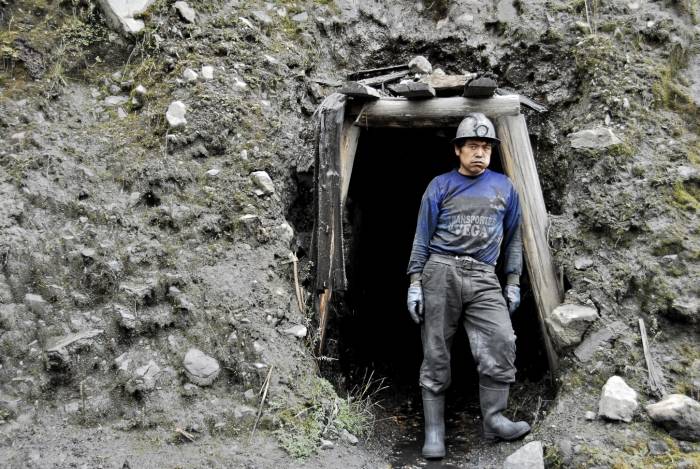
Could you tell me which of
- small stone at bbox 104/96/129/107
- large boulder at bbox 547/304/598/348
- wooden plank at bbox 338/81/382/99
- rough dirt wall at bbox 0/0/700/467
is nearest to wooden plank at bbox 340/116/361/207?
wooden plank at bbox 338/81/382/99

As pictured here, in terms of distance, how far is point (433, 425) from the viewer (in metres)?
4.66

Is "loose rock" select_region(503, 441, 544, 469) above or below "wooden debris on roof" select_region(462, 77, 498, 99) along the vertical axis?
below

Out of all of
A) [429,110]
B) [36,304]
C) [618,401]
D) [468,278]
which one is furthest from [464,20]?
[36,304]

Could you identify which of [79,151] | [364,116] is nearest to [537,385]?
[364,116]

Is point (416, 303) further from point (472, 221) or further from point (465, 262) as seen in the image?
point (472, 221)

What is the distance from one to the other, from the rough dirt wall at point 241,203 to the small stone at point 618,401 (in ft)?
0.22

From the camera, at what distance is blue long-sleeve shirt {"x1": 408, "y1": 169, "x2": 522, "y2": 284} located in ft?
15.5

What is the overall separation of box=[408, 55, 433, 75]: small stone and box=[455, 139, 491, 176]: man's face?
4.64ft

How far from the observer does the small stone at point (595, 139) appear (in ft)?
17.1

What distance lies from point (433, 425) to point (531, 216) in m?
1.70

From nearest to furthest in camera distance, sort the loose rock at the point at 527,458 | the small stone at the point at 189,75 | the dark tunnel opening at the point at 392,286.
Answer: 1. the loose rock at the point at 527,458
2. the small stone at the point at 189,75
3. the dark tunnel opening at the point at 392,286

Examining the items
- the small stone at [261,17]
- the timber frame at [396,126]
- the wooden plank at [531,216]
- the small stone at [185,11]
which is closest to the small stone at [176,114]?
the small stone at [185,11]

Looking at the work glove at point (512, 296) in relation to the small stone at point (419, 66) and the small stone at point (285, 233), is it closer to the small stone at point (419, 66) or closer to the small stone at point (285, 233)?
the small stone at point (285, 233)

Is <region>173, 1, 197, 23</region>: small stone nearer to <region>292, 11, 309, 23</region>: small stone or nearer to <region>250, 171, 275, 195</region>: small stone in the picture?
<region>292, 11, 309, 23</region>: small stone
